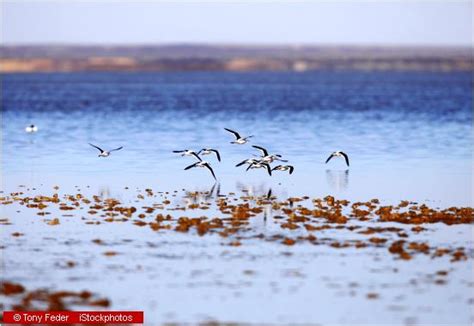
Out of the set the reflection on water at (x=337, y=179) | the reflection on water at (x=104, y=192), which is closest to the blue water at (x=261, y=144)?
the reflection on water at (x=337, y=179)

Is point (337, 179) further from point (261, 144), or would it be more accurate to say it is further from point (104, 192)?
point (261, 144)

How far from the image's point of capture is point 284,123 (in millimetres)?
71375

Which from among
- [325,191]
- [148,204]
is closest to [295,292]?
[148,204]

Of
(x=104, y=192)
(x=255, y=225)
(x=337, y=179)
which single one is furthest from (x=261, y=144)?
(x=255, y=225)

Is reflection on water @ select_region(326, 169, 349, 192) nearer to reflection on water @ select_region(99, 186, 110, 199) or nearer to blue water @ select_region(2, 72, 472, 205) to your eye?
blue water @ select_region(2, 72, 472, 205)

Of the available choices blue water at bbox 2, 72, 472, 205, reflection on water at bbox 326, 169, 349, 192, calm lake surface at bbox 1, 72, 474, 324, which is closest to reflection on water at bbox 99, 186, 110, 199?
calm lake surface at bbox 1, 72, 474, 324

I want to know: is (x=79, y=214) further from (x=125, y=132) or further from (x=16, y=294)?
(x=125, y=132)

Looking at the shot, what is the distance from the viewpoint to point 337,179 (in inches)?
1421

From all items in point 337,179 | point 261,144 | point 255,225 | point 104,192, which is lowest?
point 255,225

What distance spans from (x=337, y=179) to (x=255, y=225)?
10.6m

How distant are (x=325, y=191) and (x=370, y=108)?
63.8 m

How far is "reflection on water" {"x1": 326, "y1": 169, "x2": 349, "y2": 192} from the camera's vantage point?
33812 mm

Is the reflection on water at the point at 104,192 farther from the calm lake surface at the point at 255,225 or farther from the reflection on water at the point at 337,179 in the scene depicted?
the reflection on water at the point at 337,179

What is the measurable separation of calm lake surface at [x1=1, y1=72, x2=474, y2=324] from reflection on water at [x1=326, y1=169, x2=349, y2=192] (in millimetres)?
75
